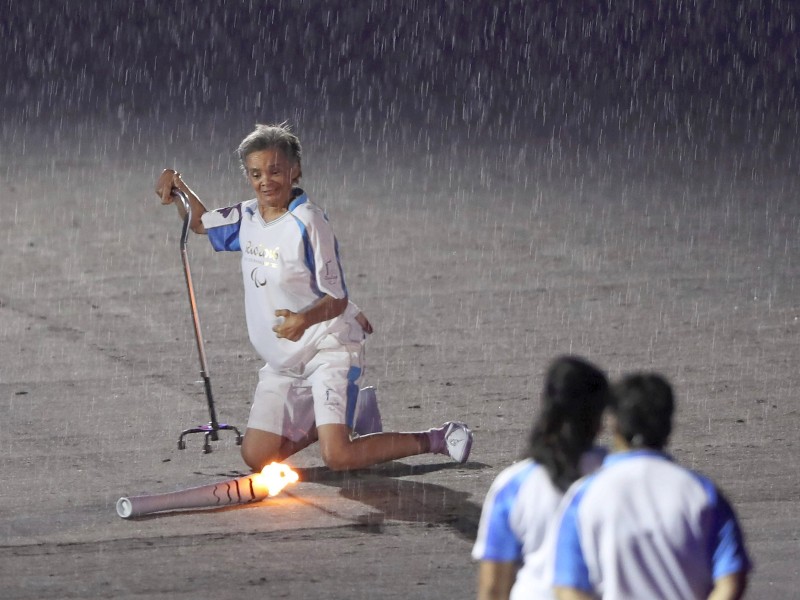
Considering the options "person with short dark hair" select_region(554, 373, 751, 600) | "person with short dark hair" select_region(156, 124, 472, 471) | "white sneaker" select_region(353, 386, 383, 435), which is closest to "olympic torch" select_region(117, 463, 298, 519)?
"person with short dark hair" select_region(156, 124, 472, 471)

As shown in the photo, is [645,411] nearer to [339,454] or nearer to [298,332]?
[298,332]

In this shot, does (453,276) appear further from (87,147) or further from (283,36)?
(283,36)

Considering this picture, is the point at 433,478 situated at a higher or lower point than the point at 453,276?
lower

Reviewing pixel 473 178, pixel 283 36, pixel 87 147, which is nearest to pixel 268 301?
pixel 473 178

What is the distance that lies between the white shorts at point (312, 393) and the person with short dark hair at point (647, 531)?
4.08m

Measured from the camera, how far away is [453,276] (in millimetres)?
12883

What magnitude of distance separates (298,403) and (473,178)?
27.6 ft

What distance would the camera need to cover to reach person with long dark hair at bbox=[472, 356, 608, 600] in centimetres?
429

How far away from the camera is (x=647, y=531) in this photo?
4008 mm

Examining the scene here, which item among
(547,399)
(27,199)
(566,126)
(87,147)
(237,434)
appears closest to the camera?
(547,399)

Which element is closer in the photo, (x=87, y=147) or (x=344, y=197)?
(x=344, y=197)

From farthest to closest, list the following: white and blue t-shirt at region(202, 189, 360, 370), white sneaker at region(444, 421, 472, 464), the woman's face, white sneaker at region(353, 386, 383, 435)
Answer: white sneaker at region(353, 386, 383, 435), white sneaker at region(444, 421, 472, 464), the woman's face, white and blue t-shirt at region(202, 189, 360, 370)

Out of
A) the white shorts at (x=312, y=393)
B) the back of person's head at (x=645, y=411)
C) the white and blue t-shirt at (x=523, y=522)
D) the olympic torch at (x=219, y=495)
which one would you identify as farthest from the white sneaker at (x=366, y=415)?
the back of person's head at (x=645, y=411)

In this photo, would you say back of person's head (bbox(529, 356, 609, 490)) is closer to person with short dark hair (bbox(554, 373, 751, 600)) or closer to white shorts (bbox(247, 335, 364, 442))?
person with short dark hair (bbox(554, 373, 751, 600))
